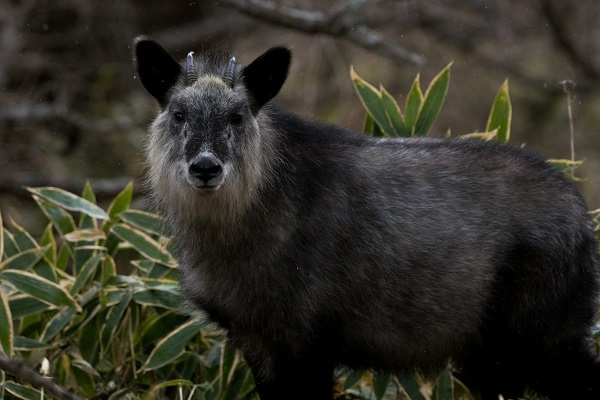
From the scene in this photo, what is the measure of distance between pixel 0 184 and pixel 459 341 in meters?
5.03

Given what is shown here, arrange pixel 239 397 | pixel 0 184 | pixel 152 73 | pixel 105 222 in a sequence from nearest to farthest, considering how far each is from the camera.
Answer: pixel 152 73, pixel 239 397, pixel 105 222, pixel 0 184

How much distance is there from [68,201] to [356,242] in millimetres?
1945

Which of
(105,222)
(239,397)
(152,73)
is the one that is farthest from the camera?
(105,222)

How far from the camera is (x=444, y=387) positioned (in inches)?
215

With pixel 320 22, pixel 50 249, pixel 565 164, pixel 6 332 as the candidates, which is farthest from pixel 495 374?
pixel 320 22

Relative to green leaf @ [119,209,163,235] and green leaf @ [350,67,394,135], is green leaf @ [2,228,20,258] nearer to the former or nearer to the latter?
green leaf @ [119,209,163,235]

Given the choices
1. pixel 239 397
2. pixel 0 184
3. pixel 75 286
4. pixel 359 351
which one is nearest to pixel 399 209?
pixel 359 351

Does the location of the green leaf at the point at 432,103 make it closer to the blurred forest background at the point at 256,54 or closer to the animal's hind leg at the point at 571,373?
the animal's hind leg at the point at 571,373

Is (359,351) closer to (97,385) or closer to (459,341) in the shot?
(459,341)

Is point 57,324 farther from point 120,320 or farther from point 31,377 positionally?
point 31,377

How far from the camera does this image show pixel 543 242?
496cm

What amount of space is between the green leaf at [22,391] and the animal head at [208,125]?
47.1 inches

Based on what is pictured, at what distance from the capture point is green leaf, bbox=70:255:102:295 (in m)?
5.78

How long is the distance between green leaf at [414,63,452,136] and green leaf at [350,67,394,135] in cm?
21
